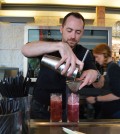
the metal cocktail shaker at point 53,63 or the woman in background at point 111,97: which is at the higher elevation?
the metal cocktail shaker at point 53,63

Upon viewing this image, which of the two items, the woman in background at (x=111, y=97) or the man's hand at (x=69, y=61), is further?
the woman in background at (x=111, y=97)

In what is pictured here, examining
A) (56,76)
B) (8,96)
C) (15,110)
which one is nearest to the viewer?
(15,110)


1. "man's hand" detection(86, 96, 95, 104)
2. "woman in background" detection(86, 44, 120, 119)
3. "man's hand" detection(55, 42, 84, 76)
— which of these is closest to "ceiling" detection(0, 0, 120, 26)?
"woman in background" detection(86, 44, 120, 119)

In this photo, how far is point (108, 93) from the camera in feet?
7.82

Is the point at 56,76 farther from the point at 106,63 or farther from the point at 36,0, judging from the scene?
the point at 36,0

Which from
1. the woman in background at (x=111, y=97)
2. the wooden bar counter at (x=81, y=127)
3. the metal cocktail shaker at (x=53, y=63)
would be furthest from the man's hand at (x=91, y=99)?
the metal cocktail shaker at (x=53, y=63)

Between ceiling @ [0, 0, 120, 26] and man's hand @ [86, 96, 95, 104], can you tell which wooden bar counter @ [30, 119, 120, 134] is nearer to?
man's hand @ [86, 96, 95, 104]

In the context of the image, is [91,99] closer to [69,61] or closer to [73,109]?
[73,109]

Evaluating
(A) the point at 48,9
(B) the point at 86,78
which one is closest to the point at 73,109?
(B) the point at 86,78

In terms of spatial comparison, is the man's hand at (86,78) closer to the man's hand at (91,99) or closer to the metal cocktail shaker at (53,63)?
the metal cocktail shaker at (53,63)

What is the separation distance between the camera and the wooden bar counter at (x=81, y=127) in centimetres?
103

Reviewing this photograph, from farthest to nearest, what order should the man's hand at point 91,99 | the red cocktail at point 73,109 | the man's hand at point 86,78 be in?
the man's hand at point 91,99 < the red cocktail at point 73,109 < the man's hand at point 86,78

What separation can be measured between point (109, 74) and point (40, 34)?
1180 millimetres

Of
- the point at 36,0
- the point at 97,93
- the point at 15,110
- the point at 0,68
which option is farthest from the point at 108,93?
the point at 36,0
